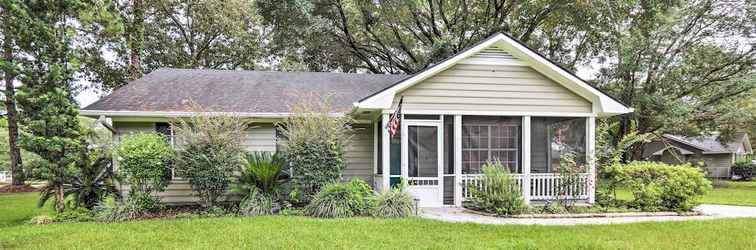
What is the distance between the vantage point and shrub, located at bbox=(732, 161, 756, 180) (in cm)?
2567

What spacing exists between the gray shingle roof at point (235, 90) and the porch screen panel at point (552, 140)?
14.2 feet

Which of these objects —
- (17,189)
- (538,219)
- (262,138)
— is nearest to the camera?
(538,219)

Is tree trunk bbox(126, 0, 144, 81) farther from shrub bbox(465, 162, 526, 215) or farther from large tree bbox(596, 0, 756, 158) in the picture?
large tree bbox(596, 0, 756, 158)

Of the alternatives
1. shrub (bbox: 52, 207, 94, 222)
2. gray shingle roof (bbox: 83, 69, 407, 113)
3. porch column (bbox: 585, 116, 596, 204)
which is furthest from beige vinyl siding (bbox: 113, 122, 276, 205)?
porch column (bbox: 585, 116, 596, 204)

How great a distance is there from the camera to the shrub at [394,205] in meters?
7.20

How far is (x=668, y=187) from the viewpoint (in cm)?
804

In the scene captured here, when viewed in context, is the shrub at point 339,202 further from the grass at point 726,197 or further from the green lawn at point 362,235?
the grass at point 726,197

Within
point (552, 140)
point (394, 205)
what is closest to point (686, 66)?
point (552, 140)

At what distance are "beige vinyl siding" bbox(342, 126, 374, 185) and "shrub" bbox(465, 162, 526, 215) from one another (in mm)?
2895

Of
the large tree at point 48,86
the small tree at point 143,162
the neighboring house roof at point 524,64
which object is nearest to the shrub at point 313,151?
the neighboring house roof at point 524,64

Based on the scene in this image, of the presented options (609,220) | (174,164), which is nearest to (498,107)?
(609,220)

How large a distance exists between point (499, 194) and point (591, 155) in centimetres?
244

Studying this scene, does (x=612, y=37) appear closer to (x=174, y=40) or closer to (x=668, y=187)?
(x=668, y=187)

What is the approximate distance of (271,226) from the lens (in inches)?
246
